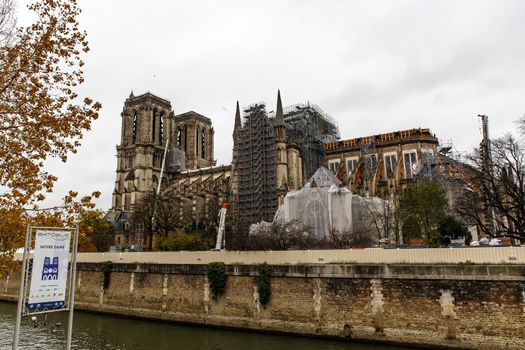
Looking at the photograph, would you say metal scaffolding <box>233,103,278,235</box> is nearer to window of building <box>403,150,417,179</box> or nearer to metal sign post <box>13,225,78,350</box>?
window of building <box>403,150,417,179</box>

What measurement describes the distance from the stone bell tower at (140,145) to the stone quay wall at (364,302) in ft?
126

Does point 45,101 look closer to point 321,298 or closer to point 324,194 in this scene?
point 321,298

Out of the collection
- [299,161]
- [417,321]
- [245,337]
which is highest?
[299,161]

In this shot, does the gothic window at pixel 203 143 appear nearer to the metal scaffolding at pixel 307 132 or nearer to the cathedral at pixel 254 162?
the cathedral at pixel 254 162

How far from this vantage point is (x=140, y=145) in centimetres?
6134

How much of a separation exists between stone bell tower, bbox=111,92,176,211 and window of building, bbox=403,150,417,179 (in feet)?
116

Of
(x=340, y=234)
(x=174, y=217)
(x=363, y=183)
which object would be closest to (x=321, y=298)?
(x=340, y=234)

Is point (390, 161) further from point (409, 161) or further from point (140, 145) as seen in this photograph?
point (140, 145)

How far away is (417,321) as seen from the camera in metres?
15.0

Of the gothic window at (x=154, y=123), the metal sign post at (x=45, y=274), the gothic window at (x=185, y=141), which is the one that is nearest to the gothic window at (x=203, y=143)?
the gothic window at (x=185, y=141)

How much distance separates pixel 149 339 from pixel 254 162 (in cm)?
2547

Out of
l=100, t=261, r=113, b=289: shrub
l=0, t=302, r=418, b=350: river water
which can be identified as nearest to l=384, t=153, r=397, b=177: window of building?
l=100, t=261, r=113, b=289: shrub

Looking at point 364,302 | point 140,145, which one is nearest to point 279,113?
point 364,302

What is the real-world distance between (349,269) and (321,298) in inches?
70.1
